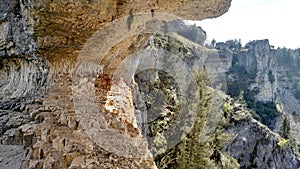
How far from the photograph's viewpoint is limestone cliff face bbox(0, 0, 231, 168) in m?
3.54

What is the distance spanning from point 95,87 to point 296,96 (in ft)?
288

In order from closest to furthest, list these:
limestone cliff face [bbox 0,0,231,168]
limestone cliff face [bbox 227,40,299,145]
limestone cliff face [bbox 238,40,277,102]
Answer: limestone cliff face [bbox 0,0,231,168] < limestone cliff face [bbox 227,40,299,145] < limestone cliff face [bbox 238,40,277,102]

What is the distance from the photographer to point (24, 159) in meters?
3.33

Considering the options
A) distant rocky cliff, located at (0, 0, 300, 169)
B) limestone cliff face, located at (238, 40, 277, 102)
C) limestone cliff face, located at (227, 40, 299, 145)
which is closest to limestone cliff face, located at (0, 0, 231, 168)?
distant rocky cliff, located at (0, 0, 300, 169)

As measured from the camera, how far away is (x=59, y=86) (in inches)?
212

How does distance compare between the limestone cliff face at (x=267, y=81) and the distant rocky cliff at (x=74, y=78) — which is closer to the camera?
the distant rocky cliff at (x=74, y=78)

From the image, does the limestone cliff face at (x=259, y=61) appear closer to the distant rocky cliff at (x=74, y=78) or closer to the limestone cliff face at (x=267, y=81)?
the limestone cliff face at (x=267, y=81)

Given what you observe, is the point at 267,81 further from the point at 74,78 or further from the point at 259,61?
the point at 74,78

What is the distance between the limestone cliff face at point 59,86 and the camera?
11.6 feet

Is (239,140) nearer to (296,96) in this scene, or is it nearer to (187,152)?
(187,152)

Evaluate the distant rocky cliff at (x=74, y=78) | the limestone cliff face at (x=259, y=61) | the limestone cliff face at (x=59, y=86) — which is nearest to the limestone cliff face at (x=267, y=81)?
the limestone cliff face at (x=259, y=61)

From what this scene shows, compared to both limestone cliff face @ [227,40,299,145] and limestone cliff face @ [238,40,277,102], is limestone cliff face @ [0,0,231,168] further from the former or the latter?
limestone cliff face @ [238,40,277,102]

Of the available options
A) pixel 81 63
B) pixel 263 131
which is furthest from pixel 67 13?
pixel 263 131

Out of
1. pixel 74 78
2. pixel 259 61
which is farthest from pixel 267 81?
pixel 74 78
